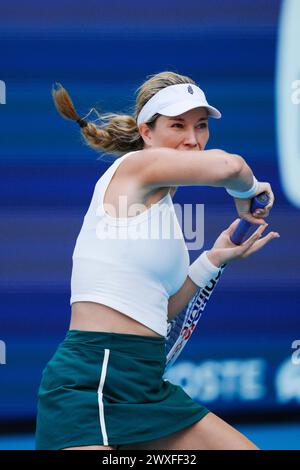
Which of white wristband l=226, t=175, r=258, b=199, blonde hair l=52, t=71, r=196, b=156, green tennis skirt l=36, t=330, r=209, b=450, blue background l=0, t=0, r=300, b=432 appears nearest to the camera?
green tennis skirt l=36, t=330, r=209, b=450

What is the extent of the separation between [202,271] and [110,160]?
1.25 metres

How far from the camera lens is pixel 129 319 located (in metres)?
2.56

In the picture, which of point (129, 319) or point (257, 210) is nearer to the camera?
point (129, 319)

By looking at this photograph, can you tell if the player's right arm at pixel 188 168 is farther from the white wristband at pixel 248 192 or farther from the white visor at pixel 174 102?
the white visor at pixel 174 102

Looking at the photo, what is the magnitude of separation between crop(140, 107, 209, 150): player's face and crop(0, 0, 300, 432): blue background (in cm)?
127

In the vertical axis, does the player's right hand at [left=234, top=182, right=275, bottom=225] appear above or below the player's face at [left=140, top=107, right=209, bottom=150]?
below

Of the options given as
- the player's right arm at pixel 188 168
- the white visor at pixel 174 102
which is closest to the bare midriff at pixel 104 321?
the player's right arm at pixel 188 168

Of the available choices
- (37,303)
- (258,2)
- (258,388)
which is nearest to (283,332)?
(258,388)

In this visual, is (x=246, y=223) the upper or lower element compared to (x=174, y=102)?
lower

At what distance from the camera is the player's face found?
2.74 metres

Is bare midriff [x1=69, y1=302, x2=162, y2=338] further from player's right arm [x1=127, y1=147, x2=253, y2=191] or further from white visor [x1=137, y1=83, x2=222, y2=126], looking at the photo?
white visor [x1=137, y1=83, x2=222, y2=126]

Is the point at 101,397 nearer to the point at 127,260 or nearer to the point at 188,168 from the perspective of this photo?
the point at 127,260

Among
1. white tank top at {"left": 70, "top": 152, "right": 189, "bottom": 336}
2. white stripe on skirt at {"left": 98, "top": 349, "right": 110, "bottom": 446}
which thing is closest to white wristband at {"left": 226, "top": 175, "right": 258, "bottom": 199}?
white tank top at {"left": 70, "top": 152, "right": 189, "bottom": 336}

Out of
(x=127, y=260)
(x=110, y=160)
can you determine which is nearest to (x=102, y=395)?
(x=127, y=260)
